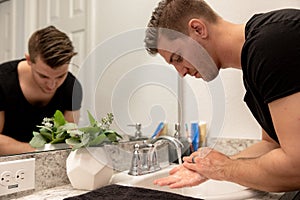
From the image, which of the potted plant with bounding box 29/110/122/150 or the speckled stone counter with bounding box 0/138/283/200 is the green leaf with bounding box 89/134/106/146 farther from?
the speckled stone counter with bounding box 0/138/283/200

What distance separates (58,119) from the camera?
1.25m

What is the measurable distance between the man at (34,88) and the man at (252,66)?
343mm

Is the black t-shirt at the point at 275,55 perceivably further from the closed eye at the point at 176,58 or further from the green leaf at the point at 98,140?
the green leaf at the point at 98,140

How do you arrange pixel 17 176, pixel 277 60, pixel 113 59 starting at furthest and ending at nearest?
pixel 113 59 < pixel 17 176 < pixel 277 60

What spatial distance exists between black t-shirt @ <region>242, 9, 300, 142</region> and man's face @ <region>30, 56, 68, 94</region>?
67 cm

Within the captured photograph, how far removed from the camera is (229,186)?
138 cm

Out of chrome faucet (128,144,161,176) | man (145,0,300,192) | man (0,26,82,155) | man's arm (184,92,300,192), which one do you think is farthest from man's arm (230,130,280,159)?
man (0,26,82,155)

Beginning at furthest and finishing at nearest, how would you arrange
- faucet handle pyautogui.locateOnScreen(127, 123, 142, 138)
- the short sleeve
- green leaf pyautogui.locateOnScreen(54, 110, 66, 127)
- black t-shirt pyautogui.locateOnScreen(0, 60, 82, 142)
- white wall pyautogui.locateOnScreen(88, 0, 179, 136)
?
1. faucet handle pyautogui.locateOnScreen(127, 123, 142, 138)
2. white wall pyautogui.locateOnScreen(88, 0, 179, 136)
3. green leaf pyautogui.locateOnScreen(54, 110, 66, 127)
4. black t-shirt pyautogui.locateOnScreen(0, 60, 82, 142)
5. the short sleeve

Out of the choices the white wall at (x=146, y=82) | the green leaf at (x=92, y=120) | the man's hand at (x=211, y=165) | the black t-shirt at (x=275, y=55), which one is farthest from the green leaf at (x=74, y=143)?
the black t-shirt at (x=275, y=55)

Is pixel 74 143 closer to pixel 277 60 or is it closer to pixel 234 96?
pixel 277 60

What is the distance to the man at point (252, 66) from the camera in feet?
2.69

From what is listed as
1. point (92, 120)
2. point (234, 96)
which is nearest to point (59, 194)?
point (92, 120)

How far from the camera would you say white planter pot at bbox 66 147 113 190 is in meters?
1.13

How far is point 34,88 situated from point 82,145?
0.25 metres
